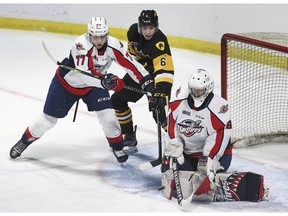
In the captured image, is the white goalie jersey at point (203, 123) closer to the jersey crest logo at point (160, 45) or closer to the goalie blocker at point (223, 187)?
the goalie blocker at point (223, 187)

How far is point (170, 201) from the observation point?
371 centimetres

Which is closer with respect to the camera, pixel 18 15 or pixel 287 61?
pixel 287 61

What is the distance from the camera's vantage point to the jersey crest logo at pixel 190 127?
12.4 feet

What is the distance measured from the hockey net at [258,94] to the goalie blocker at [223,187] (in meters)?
0.88

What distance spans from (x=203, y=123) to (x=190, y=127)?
8 cm

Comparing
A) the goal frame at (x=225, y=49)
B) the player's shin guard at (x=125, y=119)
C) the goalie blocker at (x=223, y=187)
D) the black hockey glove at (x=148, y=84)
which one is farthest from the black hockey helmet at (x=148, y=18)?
the goalie blocker at (x=223, y=187)

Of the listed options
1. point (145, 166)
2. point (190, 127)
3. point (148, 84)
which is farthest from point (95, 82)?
point (190, 127)

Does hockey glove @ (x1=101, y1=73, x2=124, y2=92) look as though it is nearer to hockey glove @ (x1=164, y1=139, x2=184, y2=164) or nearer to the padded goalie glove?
hockey glove @ (x1=164, y1=139, x2=184, y2=164)

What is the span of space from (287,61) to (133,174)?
128 centimetres

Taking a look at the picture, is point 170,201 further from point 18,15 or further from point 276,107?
point 18,15

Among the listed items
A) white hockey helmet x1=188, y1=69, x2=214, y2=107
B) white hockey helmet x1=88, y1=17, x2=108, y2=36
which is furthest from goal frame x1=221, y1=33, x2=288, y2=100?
white hockey helmet x1=88, y1=17, x2=108, y2=36

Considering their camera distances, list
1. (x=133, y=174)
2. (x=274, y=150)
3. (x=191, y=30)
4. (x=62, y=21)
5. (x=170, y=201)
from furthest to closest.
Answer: (x=62, y=21) → (x=191, y=30) → (x=274, y=150) → (x=133, y=174) → (x=170, y=201)

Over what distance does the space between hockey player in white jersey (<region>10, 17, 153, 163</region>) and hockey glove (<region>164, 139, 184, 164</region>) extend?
46 centimetres

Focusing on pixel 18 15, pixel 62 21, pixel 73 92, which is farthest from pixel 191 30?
pixel 73 92
